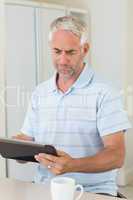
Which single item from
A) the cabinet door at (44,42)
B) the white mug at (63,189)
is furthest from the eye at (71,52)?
the cabinet door at (44,42)

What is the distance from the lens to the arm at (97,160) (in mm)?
1482

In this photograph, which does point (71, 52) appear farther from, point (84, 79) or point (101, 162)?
point (101, 162)

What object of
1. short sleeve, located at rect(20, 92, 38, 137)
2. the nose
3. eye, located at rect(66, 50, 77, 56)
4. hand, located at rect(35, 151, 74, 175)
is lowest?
hand, located at rect(35, 151, 74, 175)

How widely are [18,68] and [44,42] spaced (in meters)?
0.45

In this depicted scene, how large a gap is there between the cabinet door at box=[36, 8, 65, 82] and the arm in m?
1.90

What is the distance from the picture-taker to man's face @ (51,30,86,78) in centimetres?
178

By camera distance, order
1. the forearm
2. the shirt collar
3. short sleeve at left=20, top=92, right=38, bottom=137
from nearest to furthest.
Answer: the forearm
the shirt collar
short sleeve at left=20, top=92, right=38, bottom=137

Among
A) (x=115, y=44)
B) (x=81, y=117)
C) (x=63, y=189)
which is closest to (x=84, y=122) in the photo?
(x=81, y=117)

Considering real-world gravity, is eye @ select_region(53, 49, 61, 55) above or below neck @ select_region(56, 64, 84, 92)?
above

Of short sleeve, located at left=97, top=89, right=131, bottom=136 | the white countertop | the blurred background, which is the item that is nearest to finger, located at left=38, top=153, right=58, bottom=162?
the white countertop

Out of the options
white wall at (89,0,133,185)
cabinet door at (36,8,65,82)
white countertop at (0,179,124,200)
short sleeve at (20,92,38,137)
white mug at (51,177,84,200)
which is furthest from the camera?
white wall at (89,0,133,185)

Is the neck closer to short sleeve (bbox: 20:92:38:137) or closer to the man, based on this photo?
the man

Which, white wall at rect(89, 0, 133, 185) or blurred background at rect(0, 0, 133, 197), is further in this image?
white wall at rect(89, 0, 133, 185)

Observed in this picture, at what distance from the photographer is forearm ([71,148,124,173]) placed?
5.31 feet
